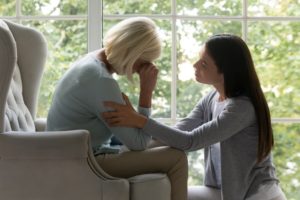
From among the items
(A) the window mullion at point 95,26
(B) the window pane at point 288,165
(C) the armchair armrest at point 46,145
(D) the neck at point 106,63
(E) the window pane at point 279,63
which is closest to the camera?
(C) the armchair armrest at point 46,145

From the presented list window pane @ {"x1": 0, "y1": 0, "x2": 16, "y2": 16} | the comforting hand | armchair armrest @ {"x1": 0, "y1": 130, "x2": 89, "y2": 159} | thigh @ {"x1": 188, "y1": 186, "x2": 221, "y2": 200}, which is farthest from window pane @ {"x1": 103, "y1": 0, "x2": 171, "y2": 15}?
armchair armrest @ {"x1": 0, "y1": 130, "x2": 89, "y2": 159}

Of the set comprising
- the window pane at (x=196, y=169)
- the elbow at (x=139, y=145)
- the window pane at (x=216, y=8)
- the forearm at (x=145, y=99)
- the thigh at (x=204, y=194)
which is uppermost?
the window pane at (x=216, y=8)

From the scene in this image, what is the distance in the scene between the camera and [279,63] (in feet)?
11.5

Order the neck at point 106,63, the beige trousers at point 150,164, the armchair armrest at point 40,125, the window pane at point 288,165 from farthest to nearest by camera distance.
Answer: the window pane at point 288,165 < the armchair armrest at point 40,125 < the neck at point 106,63 < the beige trousers at point 150,164

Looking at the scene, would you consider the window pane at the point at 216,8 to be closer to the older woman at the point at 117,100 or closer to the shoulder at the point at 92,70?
the older woman at the point at 117,100

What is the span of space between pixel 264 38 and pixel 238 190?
1219 mm

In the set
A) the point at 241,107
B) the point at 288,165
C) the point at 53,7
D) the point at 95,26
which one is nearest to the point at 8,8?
the point at 53,7

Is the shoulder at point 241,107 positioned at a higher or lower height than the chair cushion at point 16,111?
higher

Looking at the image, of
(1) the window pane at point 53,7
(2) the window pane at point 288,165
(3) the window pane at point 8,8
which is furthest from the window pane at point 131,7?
(2) the window pane at point 288,165

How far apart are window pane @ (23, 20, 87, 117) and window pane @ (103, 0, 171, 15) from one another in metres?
0.17

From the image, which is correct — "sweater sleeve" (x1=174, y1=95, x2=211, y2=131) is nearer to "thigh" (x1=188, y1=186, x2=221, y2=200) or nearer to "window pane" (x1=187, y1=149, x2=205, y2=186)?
"thigh" (x1=188, y1=186, x2=221, y2=200)

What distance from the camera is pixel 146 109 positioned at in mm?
2410

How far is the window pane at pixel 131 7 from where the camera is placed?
344 cm

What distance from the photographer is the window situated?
341cm
